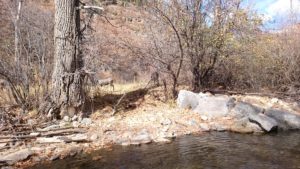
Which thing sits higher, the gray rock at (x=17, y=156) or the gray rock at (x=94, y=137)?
the gray rock at (x=94, y=137)

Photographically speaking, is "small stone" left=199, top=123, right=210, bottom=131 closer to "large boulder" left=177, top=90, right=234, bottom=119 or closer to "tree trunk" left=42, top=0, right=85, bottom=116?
"large boulder" left=177, top=90, right=234, bottom=119

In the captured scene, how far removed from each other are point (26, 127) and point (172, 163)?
3688mm

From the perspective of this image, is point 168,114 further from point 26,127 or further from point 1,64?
point 1,64

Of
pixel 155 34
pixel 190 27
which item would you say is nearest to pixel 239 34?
pixel 190 27

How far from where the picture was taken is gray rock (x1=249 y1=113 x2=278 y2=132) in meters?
9.58

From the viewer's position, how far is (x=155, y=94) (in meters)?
12.3

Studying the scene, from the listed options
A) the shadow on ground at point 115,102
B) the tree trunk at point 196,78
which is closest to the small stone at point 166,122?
the shadow on ground at point 115,102

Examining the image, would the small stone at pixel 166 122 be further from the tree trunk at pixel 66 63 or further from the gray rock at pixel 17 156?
the gray rock at pixel 17 156

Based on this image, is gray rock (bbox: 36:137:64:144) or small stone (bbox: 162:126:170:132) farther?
small stone (bbox: 162:126:170:132)

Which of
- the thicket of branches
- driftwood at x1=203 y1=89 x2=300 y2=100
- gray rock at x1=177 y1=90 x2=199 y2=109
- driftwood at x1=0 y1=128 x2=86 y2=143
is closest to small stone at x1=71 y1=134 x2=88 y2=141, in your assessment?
driftwood at x1=0 y1=128 x2=86 y2=143

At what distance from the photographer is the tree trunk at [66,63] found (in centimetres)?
979

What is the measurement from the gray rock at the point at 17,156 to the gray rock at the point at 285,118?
20.5 ft

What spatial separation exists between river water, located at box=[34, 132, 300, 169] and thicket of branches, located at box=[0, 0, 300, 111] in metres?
3.28

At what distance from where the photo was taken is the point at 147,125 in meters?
9.68
